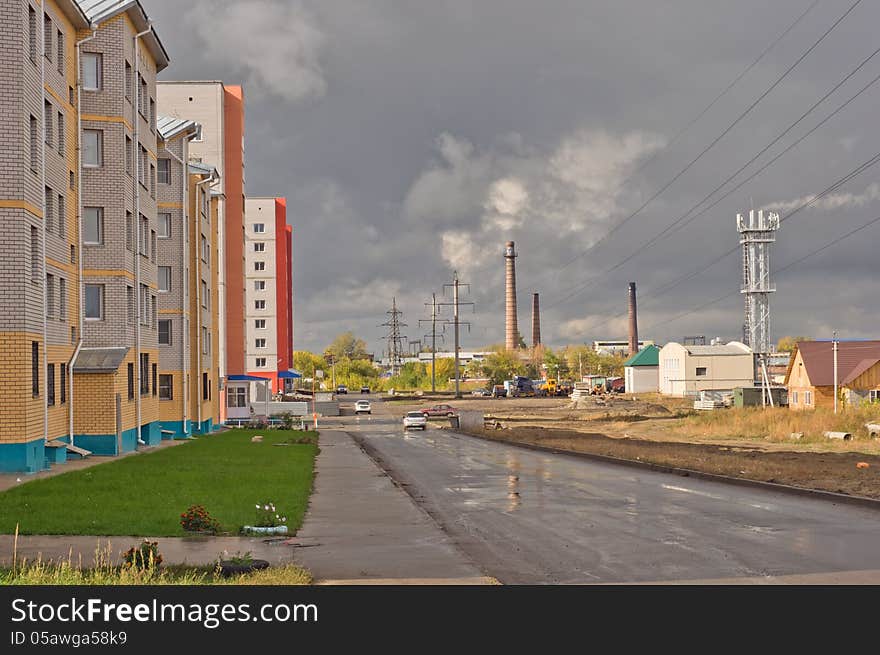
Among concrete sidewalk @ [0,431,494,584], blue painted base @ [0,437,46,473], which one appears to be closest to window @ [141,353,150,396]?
blue painted base @ [0,437,46,473]

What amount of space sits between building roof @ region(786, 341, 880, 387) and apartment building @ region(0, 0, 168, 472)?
159 feet

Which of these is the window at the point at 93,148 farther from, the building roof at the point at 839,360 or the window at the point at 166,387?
the building roof at the point at 839,360

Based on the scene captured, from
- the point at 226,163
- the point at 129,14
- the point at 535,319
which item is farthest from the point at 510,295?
the point at 129,14

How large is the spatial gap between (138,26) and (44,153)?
13826 mm

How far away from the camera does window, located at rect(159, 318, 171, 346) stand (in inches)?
2144

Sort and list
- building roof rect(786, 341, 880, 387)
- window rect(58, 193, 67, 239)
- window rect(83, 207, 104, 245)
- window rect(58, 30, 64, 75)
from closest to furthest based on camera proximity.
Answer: window rect(58, 193, 67, 239) → window rect(58, 30, 64, 75) → window rect(83, 207, 104, 245) → building roof rect(786, 341, 880, 387)

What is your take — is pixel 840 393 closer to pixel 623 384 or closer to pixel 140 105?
pixel 140 105

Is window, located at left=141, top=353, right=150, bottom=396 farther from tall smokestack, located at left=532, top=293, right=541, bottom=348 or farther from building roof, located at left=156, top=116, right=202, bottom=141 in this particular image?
tall smokestack, located at left=532, top=293, right=541, bottom=348

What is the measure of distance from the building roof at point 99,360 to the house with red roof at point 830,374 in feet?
157

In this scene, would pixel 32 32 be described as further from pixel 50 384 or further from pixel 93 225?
pixel 93 225

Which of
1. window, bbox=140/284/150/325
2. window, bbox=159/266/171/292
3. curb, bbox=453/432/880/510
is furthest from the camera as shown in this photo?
window, bbox=159/266/171/292

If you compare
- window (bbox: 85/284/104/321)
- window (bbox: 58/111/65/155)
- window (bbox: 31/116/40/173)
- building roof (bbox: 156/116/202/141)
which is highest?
building roof (bbox: 156/116/202/141)

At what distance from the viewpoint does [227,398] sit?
7900 cm
